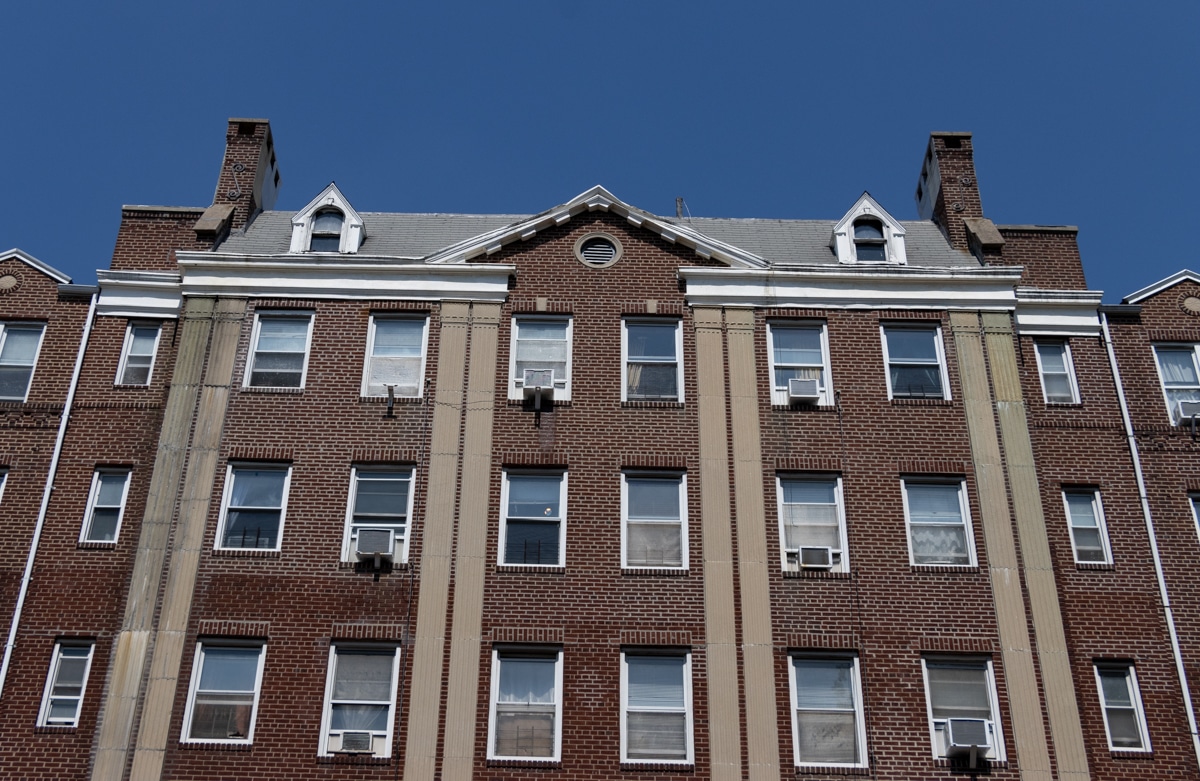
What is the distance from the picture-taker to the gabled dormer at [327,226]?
2938 cm

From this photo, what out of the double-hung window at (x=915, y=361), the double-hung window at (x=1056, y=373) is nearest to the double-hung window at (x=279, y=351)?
the double-hung window at (x=915, y=361)

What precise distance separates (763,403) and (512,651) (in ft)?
23.3

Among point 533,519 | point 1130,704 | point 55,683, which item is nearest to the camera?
point 55,683

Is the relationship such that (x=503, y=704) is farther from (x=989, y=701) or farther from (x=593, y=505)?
(x=989, y=701)

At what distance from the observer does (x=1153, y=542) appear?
85.9 feet

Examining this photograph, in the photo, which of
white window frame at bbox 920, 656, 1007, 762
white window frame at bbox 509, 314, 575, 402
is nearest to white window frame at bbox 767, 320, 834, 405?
white window frame at bbox 509, 314, 575, 402

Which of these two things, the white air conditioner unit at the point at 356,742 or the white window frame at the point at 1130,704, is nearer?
the white air conditioner unit at the point at 356,742

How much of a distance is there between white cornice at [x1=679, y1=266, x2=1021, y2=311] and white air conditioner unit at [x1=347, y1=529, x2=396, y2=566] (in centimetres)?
826

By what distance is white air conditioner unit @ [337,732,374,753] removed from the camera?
2322 cm

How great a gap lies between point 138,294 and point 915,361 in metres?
16.5

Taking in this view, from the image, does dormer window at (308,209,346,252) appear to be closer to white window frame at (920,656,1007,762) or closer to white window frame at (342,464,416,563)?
white window frame at (342,464,416,563)

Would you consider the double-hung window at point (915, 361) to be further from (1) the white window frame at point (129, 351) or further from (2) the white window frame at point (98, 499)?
(2) the white window frame at point (98, 499)

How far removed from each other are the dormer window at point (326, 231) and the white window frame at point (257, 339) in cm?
217

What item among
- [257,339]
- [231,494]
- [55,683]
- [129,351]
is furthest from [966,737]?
[129,351]
